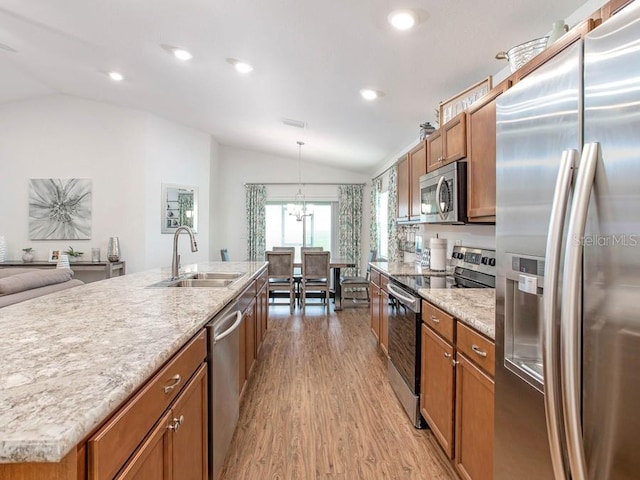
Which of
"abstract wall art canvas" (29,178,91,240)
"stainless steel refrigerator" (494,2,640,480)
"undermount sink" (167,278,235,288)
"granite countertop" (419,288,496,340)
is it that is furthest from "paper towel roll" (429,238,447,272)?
"abstract wall art canvas" (29,178,91,240)

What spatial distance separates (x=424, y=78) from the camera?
2.65 metres

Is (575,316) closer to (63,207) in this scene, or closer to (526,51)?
(526,51)

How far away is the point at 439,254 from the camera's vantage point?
9.87 feet

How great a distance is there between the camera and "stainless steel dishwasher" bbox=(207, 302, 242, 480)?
60.6 inches

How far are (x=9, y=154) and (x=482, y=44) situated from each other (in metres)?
6.86

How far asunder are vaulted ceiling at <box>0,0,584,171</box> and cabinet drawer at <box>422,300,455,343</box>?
5.25 ft

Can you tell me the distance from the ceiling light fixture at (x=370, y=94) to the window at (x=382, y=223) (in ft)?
9.28

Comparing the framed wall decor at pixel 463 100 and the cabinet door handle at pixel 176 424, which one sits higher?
the framed wall decor at pixel 463 100

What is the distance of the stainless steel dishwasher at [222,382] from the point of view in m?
1.54

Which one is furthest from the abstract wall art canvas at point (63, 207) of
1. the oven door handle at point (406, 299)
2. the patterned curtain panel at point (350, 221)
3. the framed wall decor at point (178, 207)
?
the oven door handle at point (406, 299)

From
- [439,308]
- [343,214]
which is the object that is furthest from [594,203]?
[343,214]

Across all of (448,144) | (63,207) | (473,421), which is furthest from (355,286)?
(63,207)

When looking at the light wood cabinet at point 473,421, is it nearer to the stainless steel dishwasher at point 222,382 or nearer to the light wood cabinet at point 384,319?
the stainless steel dishwasher at point 222,382

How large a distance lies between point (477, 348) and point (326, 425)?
1.29m
